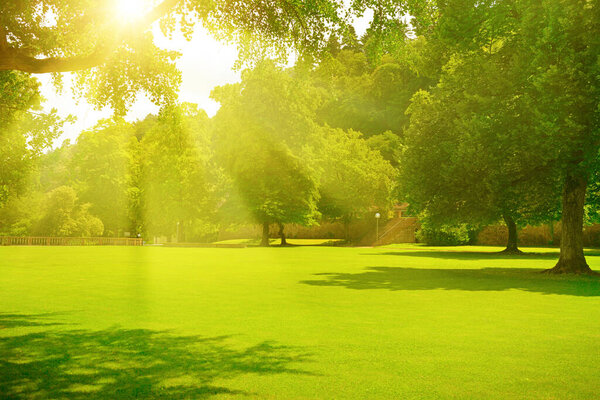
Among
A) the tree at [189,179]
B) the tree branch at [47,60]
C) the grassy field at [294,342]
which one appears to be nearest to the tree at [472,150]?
the grassy field at [294,342]

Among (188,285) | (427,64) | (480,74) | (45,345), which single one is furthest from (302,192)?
(45,345)

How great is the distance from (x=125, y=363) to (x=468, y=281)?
14934mm

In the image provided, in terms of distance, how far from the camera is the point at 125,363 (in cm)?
669

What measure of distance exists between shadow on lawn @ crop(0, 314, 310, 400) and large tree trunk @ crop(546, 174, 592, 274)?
62.5 ft

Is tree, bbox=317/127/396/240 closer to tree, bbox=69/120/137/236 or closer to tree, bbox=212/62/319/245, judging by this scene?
tree, bbox=212/62/319/245

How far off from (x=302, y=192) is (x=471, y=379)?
48.1 metres

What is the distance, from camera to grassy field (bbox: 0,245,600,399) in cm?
574

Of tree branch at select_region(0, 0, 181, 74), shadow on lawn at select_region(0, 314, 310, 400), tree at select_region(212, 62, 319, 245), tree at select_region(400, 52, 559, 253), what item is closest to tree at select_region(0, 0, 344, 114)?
tree branch at select_region(0, 0, 181, 74)

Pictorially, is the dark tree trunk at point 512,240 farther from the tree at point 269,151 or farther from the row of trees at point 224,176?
the tree at point 269,151

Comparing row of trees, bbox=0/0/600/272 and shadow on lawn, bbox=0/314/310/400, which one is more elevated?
row of trees, bbox=0/0/600/272

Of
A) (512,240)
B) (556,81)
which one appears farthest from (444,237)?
(556,81)

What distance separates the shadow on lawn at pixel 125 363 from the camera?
18.2 ft

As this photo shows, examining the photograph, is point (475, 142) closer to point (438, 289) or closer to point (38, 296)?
point (438, 289)

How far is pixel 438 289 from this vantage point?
635 inches
